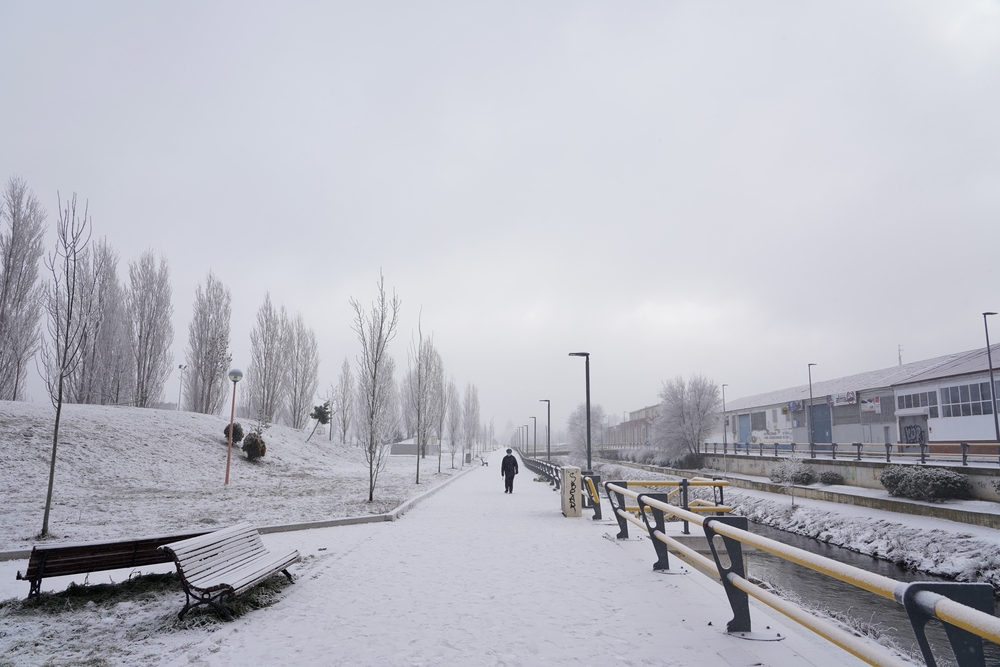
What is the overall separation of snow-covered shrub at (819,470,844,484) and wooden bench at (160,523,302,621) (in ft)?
79.4

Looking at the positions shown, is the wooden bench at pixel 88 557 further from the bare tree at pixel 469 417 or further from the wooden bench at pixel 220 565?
the bare tree at pixel 469 417

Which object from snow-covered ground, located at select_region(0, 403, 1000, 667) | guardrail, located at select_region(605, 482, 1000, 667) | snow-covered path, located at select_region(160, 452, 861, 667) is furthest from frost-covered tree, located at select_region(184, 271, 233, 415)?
guardrail, located at select_region(605, 482, 1000, 667)

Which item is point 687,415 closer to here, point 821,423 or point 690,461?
point 690,461

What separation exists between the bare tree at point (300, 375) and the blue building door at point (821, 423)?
39.6 m

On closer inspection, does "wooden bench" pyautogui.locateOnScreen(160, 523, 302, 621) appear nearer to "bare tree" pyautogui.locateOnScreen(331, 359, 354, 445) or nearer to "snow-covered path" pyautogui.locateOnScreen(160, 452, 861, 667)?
"snow-covered path" pyautogui.locateOnScreen(160, 452, 861, 667)

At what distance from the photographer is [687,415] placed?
4216 cm

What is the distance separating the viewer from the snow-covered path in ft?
14.4

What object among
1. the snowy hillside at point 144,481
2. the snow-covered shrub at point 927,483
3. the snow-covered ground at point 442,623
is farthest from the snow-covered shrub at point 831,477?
the snow-covered ground at point 442,623

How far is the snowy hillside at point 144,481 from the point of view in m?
11.6

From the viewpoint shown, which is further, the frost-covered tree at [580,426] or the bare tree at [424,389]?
the frost-covered tree at [580,426]

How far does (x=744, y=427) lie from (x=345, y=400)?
4152 cm

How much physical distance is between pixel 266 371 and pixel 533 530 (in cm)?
3288

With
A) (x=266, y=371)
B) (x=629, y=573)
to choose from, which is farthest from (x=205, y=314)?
(x=629, y=573)

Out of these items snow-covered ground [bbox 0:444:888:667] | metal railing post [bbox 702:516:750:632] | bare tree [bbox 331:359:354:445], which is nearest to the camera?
snow-covered ground [bbox 0:444:888:667]
